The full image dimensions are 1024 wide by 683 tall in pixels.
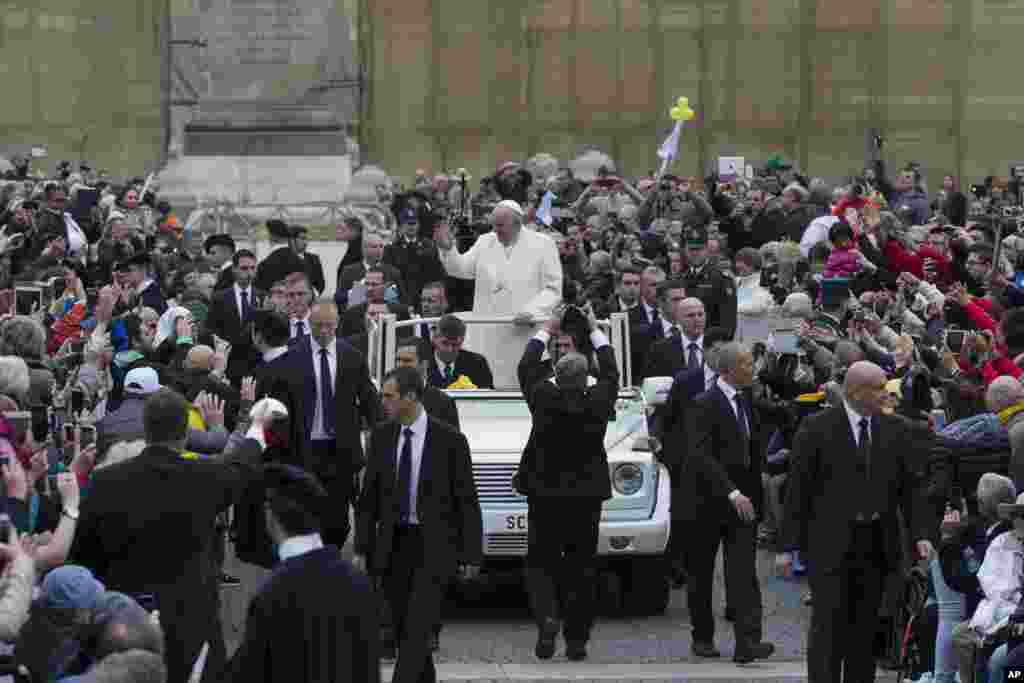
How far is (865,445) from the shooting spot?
12.7 metres

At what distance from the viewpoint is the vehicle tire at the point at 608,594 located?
15.9m

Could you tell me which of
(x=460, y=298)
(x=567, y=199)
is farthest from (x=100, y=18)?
(x=460, y=298)

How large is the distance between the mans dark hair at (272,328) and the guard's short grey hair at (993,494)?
4.31m

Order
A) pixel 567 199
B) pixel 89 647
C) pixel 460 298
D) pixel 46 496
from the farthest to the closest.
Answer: pixel 567 199
pixel 460 298
pixel 46 496
pixel 89 647

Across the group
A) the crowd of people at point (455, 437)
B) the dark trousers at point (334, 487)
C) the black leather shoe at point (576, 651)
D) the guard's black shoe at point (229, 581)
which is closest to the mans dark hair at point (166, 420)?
the crowd of people at point (455, 437)

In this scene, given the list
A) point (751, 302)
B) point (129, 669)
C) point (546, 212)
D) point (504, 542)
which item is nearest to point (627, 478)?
point (504, 542)

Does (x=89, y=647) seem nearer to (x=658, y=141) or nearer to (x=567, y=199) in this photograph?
(x=567, y=199)

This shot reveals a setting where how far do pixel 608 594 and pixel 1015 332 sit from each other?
9.44 feet

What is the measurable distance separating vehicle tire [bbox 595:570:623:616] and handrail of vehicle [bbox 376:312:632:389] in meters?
1.32

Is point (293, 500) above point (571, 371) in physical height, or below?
above

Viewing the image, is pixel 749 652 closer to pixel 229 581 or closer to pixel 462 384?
pixel 462 384

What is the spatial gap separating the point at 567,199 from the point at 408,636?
16203mm

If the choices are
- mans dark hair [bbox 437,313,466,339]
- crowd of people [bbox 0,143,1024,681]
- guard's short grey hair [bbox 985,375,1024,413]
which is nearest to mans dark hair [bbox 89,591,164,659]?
crowd of people [bbox 0,143,1024,681]

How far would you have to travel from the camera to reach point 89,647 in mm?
8617
